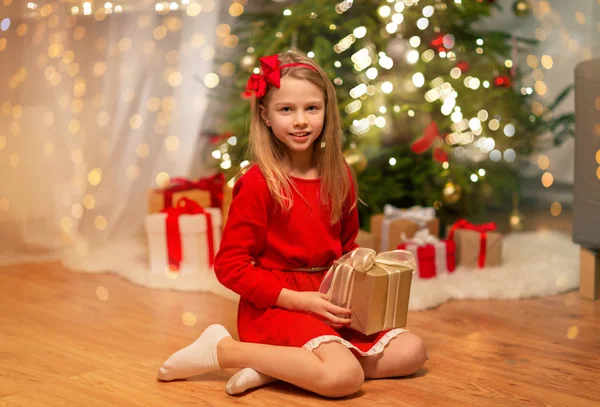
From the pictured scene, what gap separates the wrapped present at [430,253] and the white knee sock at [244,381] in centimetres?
109

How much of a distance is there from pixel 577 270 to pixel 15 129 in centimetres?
207

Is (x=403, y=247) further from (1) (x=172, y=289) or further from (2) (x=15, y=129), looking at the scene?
(2) (x=15, y=129)

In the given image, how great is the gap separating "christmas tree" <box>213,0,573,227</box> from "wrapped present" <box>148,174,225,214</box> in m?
0.13

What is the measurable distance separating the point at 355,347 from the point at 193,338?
55cm

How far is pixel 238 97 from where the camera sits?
10.0ft

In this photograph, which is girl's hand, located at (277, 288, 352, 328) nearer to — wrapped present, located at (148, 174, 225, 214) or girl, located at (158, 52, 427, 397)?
girl, located at (158, 52, 427, 397)

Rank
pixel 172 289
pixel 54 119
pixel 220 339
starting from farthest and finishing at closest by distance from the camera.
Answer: pixel 54 119
pixel 172 289
pixel 220 339

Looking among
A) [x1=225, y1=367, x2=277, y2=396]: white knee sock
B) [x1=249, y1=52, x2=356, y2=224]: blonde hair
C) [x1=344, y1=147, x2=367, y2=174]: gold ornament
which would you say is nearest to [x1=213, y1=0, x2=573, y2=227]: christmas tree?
[x1=344, y1=147, x2=367, y2=174]: gold ornament

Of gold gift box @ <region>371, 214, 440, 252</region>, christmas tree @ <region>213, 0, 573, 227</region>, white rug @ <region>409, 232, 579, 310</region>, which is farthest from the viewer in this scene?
christmas tree @ <region>213, 0, 573, 227</region>

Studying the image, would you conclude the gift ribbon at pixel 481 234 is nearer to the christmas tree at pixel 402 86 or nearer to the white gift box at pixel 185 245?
the christmas tree at pixel 402 86

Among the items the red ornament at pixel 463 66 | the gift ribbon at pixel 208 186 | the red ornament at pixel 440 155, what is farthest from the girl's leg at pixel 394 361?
the red ornament at pixel 463 66

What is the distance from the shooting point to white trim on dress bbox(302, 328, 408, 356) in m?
1.58

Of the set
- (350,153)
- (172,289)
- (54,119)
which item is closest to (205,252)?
(172,289)

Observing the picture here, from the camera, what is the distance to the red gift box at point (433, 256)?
2566 mm
